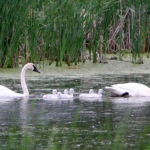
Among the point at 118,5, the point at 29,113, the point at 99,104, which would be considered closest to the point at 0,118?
the point at 29,113

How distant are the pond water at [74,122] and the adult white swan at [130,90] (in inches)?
4.8

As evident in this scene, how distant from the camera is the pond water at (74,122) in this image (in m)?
5.31

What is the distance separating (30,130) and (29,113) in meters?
1.12

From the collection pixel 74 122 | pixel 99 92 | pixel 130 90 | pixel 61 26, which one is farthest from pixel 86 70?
pixel 74 122

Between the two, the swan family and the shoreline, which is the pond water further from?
the shoreline

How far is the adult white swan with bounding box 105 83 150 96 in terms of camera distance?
29.4 feet

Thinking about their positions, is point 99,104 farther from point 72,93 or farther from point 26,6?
point 26,6

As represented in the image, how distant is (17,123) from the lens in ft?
21.2

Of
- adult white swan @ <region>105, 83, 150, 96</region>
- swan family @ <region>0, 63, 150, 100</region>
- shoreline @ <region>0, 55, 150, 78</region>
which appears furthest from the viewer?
shoreline @ <region>0, 55, 150, 78</region>

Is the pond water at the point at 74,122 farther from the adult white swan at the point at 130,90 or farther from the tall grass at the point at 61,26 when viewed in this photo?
the tall grass at the point at 61,26

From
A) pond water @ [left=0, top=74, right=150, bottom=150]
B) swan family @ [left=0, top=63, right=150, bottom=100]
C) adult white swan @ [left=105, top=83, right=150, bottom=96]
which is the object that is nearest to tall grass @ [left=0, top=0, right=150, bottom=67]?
pond water @ [left=0, top=74, right=150, bottom=150]

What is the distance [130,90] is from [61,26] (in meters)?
3.34

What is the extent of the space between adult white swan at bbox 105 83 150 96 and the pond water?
0.40ft

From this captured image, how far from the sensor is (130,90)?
9.10 meters
